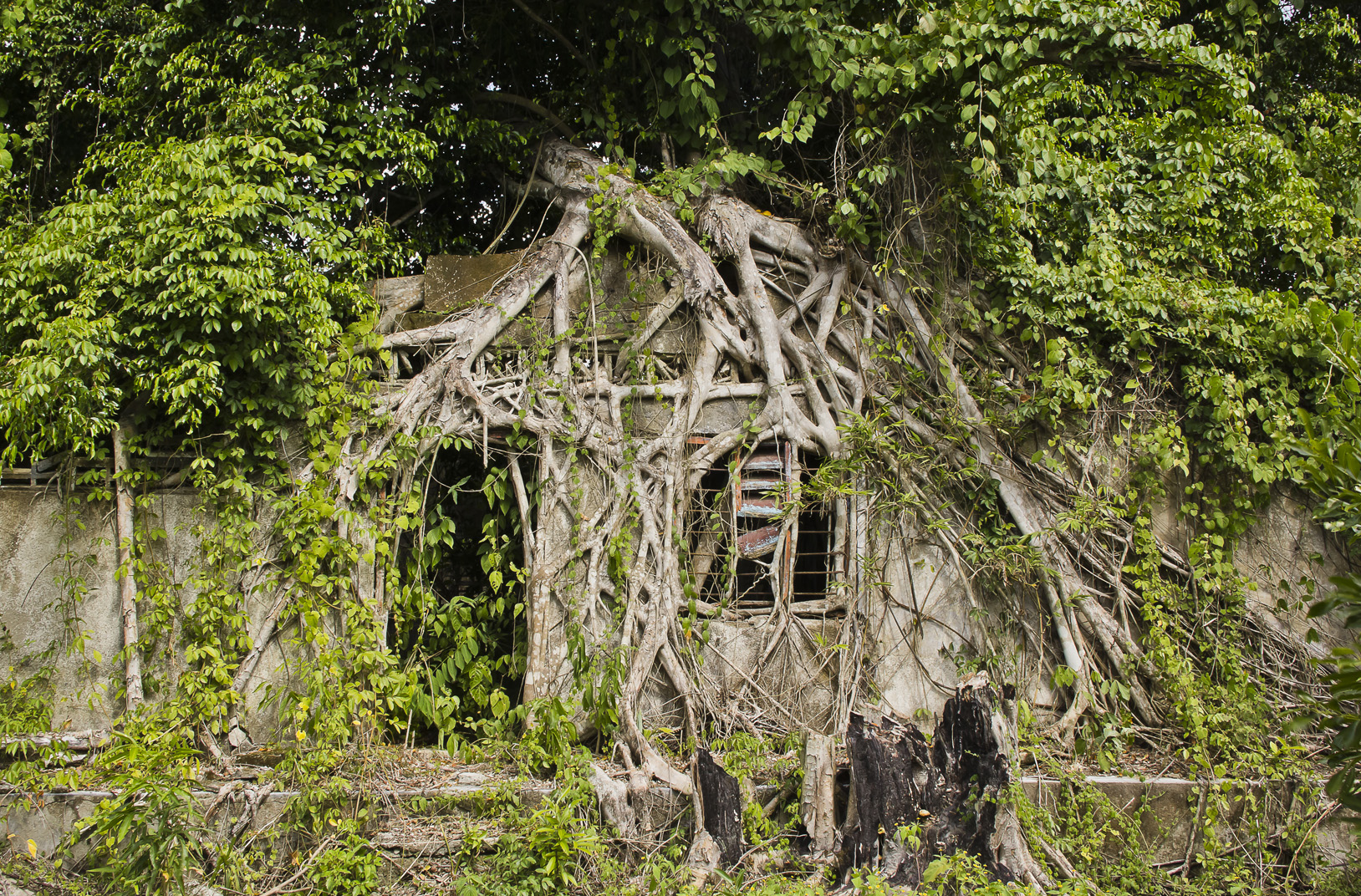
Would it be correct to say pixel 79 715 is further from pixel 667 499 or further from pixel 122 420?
pixel 667 499

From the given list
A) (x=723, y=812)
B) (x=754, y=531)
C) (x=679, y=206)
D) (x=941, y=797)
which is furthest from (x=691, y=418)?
(x=941, y=797)

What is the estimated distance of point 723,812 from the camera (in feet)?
14.5

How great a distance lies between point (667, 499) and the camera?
574cm

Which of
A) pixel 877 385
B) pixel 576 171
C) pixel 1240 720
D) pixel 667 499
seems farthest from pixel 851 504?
pixel 576 171

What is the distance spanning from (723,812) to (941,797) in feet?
3.71

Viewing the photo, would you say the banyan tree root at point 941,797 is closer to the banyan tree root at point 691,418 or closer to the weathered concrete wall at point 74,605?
the banyan tree root at point 691,418

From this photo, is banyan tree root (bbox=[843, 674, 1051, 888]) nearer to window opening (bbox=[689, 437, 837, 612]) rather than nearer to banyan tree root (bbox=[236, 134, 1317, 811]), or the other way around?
banyan tree root (bbox=[236, 134, 1317, 811])

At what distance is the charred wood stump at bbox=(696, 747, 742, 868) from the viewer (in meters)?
4.40

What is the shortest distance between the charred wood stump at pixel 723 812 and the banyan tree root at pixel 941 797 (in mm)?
576

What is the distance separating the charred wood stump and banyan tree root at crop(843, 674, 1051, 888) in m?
0.58

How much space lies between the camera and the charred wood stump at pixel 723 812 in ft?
14.4

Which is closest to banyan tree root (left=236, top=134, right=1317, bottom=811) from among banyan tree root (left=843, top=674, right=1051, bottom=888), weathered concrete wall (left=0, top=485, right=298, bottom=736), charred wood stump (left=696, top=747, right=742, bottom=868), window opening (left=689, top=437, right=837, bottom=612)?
window opening (left=689, top=437, right=837, bottom=612)

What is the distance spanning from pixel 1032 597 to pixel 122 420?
6223 mm

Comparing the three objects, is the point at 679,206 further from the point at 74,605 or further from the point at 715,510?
the point at 74,605
